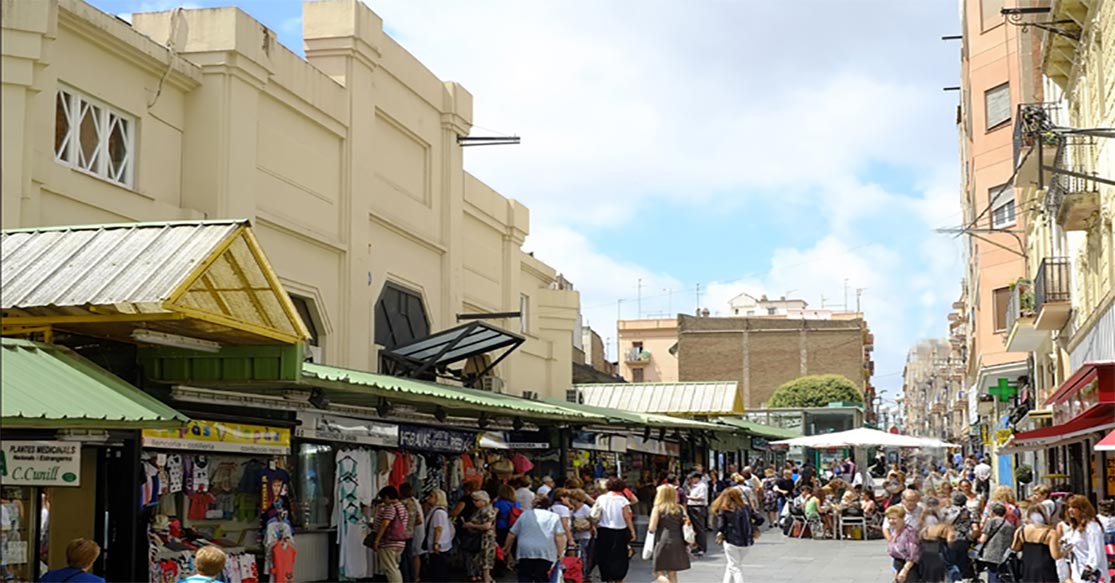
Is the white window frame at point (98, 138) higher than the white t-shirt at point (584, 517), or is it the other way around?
the white window frame at point (98, 138)

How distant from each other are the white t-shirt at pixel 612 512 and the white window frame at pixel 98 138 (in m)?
7.59

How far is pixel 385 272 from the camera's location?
82.5 feet

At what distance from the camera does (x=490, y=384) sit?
3086 centimetres

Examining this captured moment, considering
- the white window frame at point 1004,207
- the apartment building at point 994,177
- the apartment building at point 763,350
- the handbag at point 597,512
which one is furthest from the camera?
the apartment building at point 763,350

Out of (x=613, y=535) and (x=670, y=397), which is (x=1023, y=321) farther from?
(x=613, y=535)

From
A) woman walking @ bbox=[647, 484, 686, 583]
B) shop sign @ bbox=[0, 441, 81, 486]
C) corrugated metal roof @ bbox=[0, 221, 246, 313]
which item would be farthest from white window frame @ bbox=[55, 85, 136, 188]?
woman walking @ bbox=[647, 484, 686, 583]

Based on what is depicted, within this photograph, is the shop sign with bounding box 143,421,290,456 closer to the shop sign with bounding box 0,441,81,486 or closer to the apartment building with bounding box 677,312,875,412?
the shop sign with bounding box 0,441,81,486

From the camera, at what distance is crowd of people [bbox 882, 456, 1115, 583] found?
515 inches

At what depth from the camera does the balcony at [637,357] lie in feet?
335

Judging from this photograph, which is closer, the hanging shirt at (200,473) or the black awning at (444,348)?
the hanging shirt at (200,473)

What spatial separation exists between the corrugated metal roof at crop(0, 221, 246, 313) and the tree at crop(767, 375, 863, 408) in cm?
7106

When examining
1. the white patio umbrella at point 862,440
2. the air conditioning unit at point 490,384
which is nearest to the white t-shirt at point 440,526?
the air conditioning unit at point 490,384

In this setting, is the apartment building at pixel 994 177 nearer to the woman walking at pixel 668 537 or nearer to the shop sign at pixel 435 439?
the shop sign at pixel 435 439

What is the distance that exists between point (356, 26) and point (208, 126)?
5362 mm
